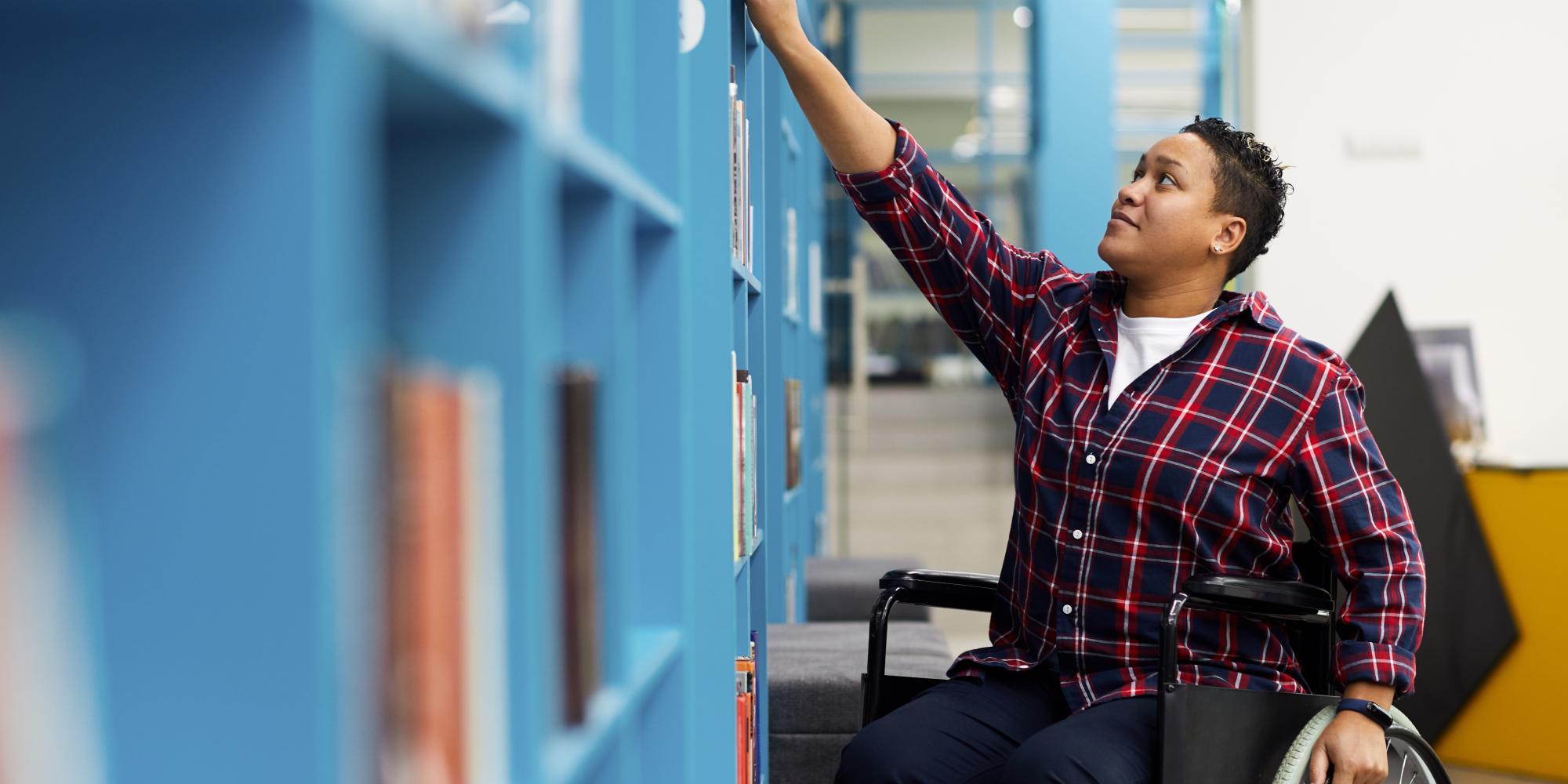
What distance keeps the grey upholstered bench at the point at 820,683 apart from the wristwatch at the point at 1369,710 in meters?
0.86

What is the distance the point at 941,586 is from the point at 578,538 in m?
1.13

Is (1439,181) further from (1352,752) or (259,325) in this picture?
(259,325)

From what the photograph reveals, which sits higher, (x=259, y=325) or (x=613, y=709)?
(x=259, y=325)

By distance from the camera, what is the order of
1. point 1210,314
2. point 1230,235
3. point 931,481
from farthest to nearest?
point 931,481 → point 1230,235 → point 1210,314

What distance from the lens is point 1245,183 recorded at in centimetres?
202

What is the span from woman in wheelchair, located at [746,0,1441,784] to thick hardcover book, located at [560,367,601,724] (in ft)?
2.82

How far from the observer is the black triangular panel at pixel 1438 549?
3645 mm

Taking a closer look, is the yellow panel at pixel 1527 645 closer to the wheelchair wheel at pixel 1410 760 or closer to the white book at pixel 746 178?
the wheelchair wheel at pixel 1410 760

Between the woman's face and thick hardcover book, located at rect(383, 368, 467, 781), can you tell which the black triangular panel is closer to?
the woman's face

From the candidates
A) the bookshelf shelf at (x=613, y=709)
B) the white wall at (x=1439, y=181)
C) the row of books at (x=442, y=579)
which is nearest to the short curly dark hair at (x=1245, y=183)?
the bookshelf shelf at (x=613, y=709)

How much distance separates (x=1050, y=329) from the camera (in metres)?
2.01

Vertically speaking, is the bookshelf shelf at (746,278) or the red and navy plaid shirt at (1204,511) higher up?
the bookshelf shelf at (746,278)

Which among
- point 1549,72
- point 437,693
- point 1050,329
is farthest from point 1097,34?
point 437,693

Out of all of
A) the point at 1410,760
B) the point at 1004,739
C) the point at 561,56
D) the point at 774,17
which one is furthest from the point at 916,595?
the point at 561,56
